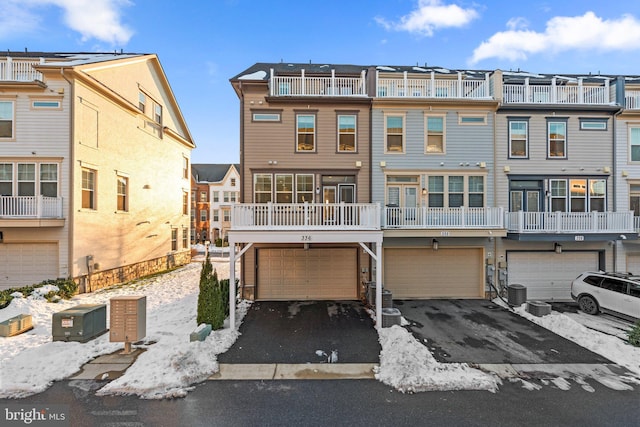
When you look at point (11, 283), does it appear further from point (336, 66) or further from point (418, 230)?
point (336, 66)

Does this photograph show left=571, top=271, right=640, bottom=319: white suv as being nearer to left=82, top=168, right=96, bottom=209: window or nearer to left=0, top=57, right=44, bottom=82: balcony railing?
left=82, top=168, right=96, bottom=209: window

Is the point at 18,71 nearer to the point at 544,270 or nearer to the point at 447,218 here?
the point at 447,218

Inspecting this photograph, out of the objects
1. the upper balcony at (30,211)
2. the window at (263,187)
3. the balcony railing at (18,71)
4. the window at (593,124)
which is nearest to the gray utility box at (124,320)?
the window at (263,187)

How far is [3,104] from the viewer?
11859 mm

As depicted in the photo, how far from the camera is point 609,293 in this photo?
968cm

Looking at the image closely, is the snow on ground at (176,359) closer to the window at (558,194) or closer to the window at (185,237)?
the window at (558,194)

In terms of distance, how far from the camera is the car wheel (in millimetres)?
10078

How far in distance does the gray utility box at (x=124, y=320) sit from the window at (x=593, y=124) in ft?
58.3

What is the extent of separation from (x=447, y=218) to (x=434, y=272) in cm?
250

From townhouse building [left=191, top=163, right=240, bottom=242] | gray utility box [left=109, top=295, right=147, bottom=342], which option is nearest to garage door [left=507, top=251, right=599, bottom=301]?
gray utility box [left=109, top=295, right=147, bottom=342]

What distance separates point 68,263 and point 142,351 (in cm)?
777

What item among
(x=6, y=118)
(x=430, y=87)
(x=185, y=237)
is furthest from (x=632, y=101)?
(x=185, y=237)

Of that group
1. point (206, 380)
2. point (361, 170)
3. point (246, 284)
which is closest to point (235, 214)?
point (246, 284)

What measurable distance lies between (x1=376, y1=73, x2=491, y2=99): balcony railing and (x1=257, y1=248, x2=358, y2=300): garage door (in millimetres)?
6911
